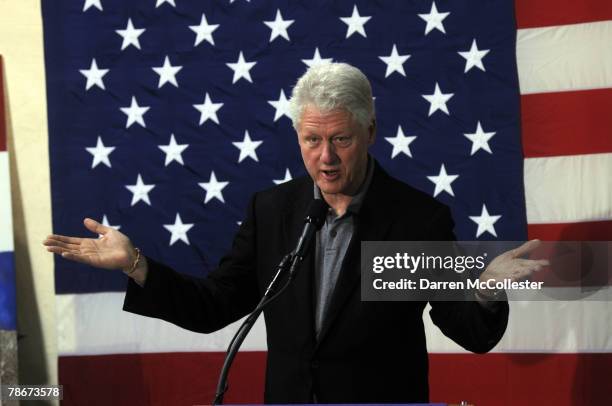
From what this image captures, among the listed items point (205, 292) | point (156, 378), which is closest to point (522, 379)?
point (156, 378)

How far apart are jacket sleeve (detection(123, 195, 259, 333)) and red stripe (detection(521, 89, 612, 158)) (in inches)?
59.3

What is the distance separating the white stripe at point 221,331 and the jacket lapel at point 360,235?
1.47 metres

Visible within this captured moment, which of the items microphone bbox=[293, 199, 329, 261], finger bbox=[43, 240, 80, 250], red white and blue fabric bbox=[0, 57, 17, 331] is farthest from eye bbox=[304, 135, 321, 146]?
red white and blue fabric bbox=[0, 57, 17, 331]

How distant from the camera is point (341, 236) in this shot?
193cm

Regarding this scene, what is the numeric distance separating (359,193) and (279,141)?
144 cm

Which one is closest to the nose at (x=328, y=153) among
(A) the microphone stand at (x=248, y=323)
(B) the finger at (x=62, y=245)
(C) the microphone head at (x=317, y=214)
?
(C) the microphone head at (x=317, y=214)

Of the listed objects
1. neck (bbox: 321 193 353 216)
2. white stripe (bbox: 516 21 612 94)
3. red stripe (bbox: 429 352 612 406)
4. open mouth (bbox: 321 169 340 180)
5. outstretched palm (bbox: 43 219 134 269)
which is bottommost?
red stripe (bbox: 429 352 612 406)

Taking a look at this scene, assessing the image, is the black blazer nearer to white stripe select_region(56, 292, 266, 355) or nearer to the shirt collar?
the shirt collar

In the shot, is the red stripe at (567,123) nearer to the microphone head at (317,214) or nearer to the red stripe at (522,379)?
the red stripe at (522,379)

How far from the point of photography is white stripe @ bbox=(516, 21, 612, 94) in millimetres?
3121

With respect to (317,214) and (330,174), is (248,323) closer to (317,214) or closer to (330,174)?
(317,214)

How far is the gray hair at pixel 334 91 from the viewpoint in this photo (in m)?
1.80

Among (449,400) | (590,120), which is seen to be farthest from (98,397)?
(590,120)

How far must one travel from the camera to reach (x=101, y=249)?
1.78 metres
